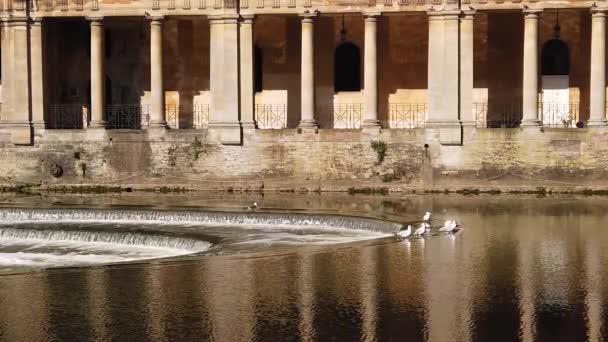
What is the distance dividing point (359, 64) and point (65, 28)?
1224 cm

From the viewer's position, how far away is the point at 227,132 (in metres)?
39.0

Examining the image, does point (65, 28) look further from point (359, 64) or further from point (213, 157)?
point (359, 64)

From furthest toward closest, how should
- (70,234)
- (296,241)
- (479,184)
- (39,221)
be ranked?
(479,184), (39,221), (70,234), (296,241)

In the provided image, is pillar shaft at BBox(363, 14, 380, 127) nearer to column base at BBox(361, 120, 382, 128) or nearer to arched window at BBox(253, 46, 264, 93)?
column base at BBox(361, 120, 382, 128)

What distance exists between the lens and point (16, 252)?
26031 mm

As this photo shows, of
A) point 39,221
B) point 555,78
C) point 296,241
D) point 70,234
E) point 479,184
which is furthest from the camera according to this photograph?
point 555,78

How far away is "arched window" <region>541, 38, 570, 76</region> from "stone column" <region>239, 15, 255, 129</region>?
1173cm

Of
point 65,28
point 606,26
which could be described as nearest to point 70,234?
point 65,28

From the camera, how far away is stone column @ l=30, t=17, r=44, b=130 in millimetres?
40094

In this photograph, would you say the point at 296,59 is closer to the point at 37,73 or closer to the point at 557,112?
the point at 37,73

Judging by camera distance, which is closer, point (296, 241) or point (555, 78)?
point (296, 241)

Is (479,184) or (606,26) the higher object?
(606,26)

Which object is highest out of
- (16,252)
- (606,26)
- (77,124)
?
(606,26)

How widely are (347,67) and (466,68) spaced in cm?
630
